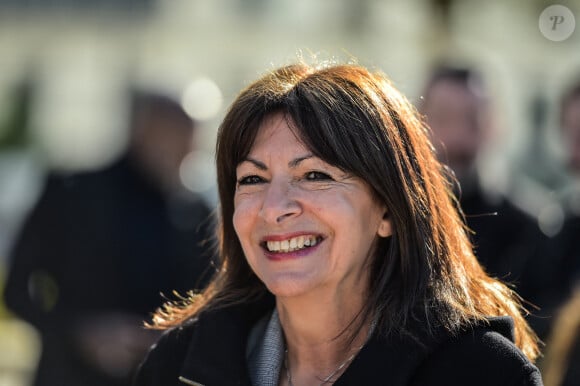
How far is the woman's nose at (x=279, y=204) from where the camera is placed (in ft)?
9.95

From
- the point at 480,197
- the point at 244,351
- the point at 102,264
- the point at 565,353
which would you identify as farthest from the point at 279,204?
the point at 102,264

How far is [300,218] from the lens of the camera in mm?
3043

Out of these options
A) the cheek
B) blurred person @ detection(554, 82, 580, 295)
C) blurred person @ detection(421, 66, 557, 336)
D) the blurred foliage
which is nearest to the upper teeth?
the cheek

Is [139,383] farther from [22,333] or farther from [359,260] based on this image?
[22,333]

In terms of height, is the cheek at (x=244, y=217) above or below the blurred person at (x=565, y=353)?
above

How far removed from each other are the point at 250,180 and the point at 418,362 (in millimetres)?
695

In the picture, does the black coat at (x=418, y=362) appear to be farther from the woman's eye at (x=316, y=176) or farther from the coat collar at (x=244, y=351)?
the woman's eye at (x=316, y=176)

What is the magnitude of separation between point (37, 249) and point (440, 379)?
2.92 m

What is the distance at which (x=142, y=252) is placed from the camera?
17.3 feet

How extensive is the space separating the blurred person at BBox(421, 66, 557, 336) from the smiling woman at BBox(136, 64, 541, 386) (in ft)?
4.18

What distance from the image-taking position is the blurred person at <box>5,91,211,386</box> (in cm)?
519

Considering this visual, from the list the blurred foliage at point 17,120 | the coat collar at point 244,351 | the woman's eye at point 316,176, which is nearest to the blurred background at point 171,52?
the blurred foliage at point 17,120

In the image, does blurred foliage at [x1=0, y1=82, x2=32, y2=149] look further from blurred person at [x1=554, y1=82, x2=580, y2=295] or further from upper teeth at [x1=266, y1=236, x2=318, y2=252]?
upper teeth at [x1=266, y1=236, x2=318, y2=252]

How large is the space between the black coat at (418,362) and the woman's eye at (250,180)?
0.46 m
